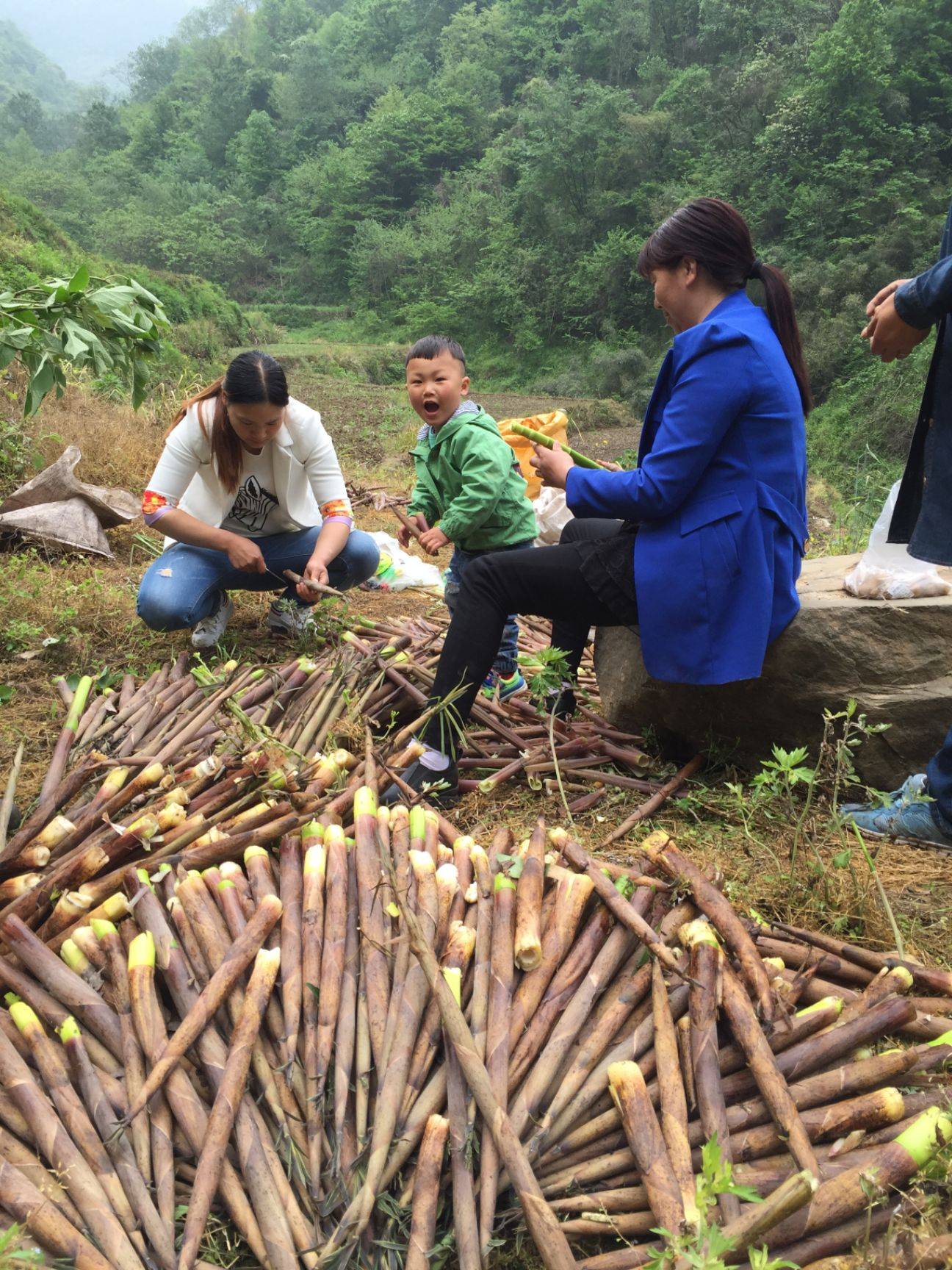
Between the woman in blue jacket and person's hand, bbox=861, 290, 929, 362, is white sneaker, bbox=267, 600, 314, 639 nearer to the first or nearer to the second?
the woman in blue jacket

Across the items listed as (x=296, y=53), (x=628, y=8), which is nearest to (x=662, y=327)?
(x=628, y=8)

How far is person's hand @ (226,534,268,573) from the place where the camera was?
12.1ft

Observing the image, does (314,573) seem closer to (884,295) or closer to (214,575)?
(214,575)

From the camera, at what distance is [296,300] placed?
4022 centimetres

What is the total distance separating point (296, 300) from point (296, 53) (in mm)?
24382

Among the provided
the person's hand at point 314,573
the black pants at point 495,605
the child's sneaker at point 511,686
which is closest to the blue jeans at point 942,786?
the black pants at point 495,605

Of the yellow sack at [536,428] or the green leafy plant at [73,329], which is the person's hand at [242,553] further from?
the yellow sack at [536,428]

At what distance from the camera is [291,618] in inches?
159

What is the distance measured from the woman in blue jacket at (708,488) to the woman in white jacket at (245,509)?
1362 mm

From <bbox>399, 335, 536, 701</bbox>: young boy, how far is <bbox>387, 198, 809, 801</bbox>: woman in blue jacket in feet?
2.57

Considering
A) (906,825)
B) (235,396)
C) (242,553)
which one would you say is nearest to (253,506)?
(242,553)

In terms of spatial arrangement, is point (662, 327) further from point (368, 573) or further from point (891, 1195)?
point (891, 1195)

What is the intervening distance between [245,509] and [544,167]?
32.6 m

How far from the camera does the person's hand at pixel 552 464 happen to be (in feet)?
9.23
